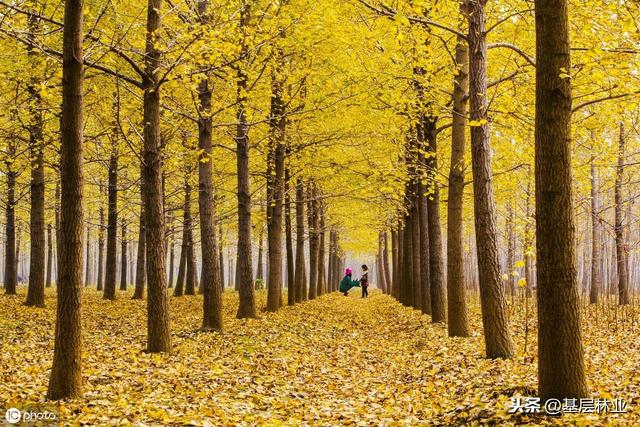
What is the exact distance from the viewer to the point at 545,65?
549 cm

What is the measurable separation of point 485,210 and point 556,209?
4.18 metres

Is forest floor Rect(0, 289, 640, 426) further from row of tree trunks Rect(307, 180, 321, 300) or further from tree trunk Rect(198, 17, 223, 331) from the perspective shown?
row of tree trunks Rect(307, 180, 321, 300)

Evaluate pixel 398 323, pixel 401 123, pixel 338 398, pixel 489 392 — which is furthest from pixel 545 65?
pixel 398 323

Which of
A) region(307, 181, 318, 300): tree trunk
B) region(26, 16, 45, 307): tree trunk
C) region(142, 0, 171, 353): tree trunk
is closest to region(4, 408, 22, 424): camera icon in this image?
region(142, 0, 171, 353): tree trunk

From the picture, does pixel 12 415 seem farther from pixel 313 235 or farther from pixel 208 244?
pixel 313 235

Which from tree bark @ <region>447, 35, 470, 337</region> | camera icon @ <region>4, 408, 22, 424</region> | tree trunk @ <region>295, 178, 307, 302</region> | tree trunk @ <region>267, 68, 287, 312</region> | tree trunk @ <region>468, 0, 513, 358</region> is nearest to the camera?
camera icon @ <region>4, 408, 22, 424</region>

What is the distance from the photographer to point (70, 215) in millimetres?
6492

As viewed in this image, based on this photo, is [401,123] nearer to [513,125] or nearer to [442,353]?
[513,125]

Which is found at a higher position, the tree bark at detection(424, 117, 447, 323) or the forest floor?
the tree bark at detection(424, 117, 447, 323)

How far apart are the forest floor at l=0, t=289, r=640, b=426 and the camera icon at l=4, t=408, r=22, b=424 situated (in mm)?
371

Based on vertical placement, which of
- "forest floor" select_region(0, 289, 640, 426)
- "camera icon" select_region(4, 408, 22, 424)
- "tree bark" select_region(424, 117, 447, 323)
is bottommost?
"forest floor" select_region(0, 289, 640, 426)

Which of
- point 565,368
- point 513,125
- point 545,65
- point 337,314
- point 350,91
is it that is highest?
point 350,91

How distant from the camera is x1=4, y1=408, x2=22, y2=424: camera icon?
18.4 ft

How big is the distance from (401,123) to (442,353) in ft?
24.9
